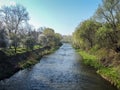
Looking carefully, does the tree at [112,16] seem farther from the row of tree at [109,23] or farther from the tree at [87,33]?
the tree at [87,33]

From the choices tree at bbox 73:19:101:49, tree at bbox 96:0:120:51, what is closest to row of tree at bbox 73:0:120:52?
tree at bbox 96:0:120:51

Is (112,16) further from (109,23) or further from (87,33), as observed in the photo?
(87,33)

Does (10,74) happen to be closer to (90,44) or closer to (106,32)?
(106,32)

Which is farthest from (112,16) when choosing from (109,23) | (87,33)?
(87,33)

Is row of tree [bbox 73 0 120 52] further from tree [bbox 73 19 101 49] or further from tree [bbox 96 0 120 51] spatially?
tree [bbox 73 19 101 49]

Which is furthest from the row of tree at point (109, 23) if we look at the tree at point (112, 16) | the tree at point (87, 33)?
the tree at point (87, 33)

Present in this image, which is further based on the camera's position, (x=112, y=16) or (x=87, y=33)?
(x=87, y=33)

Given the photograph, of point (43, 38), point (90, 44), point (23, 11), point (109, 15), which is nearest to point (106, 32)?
point (109, 15)

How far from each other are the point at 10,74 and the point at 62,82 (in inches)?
363

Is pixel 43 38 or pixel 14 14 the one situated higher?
pixel 14 14

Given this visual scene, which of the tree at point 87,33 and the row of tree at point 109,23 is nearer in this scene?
the row of tree at point 109,23

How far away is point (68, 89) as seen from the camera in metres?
25.0

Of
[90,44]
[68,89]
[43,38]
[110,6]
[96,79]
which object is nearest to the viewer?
[68,89]

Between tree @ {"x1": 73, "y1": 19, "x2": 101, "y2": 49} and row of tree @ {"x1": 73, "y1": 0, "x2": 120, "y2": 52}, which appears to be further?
tree @ {"x1": 73, "y1": 19, "x2": 101, "y2": 49}
